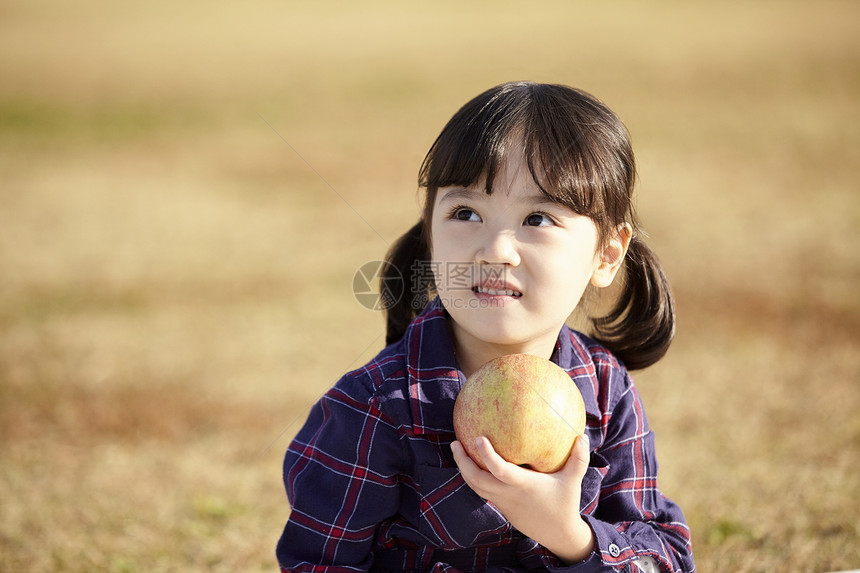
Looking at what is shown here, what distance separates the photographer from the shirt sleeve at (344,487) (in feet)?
6.07

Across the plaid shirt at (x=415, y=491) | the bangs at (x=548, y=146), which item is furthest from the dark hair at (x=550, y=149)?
the plaid shirt at (x=415, y=491)

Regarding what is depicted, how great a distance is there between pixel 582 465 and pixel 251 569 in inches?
76.2

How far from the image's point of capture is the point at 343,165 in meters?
11.4

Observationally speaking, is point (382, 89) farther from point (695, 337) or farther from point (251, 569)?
point (251, 569)

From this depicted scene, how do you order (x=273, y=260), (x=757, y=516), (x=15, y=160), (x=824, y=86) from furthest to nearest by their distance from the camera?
(x=824, y=86) < (x=15, y=160) < (x=273, y=260) < (x=757, y=516)

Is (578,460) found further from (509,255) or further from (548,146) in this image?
(548,146)

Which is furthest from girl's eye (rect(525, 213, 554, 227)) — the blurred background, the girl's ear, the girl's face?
the blurred background

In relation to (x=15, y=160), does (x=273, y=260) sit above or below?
below

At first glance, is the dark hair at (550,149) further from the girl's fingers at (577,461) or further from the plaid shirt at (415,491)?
the girl's fingers at (577,461)

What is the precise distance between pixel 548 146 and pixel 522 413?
2.06ft

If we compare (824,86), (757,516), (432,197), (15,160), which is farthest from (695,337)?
(824,86)

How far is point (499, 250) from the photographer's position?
1787mm

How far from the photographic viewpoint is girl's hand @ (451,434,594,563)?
1648 millimetres

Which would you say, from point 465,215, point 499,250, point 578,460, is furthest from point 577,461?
point 465,215
